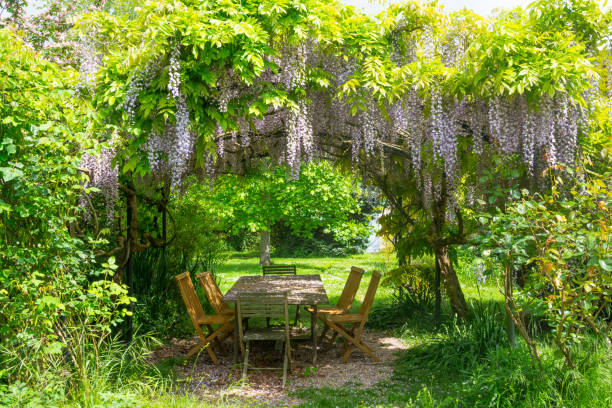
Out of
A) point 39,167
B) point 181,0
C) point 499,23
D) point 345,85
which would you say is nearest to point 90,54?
point 181,0

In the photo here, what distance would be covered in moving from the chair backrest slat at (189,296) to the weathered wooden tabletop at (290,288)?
0.37 meters

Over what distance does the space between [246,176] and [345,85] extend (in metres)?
3.11

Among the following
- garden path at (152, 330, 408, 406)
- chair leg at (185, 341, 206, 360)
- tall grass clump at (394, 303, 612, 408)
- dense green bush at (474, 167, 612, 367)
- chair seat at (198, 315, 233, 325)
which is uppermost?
dense green bush at (474, 167, 612, 367)

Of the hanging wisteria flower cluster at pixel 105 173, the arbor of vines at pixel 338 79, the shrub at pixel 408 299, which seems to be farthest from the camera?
the shrub at pixel 408 299

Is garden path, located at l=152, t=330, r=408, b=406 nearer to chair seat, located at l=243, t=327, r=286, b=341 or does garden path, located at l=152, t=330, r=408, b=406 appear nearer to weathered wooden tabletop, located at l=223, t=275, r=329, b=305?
chair seat, located at l=243, t=327, r=286, b=341

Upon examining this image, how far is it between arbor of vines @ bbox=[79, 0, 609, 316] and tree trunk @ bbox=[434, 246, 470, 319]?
132 centimetres

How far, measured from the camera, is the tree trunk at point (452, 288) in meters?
5.65

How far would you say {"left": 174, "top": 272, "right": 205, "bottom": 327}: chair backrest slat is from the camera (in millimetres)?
4910

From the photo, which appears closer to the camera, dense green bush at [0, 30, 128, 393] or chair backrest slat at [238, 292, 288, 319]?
dense green bush at [0, 30, 128, 393]

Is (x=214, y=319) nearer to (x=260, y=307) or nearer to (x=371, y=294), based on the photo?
(x=260, y=307)

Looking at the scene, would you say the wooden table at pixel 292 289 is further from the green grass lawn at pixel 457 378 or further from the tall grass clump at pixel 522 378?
the tall grass clump at pixel 522 378

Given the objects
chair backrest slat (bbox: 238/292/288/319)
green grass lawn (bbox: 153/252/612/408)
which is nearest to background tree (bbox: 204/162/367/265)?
green grass lawn (bbox: 153/252/612/408)

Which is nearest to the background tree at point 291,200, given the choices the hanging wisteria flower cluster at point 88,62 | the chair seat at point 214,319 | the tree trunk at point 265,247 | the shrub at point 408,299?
the tree trunk at point 265,247

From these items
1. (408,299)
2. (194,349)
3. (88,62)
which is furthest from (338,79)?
(408,299)
